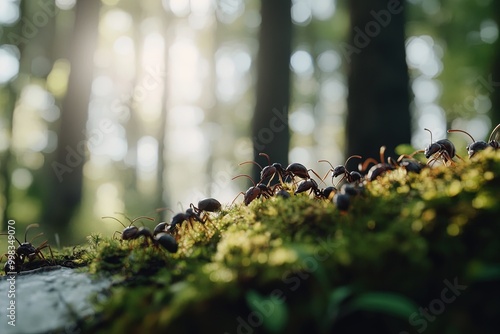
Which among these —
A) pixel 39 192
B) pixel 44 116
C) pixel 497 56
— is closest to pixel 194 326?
pixel 497 56

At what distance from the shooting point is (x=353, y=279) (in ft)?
4.79

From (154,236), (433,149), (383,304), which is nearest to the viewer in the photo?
(383,304)

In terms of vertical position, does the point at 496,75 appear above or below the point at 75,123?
above

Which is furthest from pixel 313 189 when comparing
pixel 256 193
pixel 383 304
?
pixel 383 304

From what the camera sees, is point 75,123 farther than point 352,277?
Yes

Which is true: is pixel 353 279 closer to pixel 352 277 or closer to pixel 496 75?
pixel 352 277

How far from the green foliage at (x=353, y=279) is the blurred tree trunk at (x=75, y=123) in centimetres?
992

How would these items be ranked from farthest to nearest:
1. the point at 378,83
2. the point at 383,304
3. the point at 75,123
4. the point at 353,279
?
the point at 75,123 → the point at 378,83 → the point at 353,279 → the point at 383,304

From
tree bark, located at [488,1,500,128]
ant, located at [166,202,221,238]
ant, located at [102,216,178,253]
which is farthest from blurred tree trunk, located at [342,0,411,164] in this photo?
tree bark, located at [488,1,500,128]

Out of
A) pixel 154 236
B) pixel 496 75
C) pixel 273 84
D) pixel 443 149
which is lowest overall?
pixel 154 236

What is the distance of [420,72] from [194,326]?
59.4ft

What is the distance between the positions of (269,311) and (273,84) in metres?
7.07

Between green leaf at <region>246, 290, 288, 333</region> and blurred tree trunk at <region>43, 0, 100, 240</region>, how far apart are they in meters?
10.3

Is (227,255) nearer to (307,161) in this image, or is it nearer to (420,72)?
(420,72)
